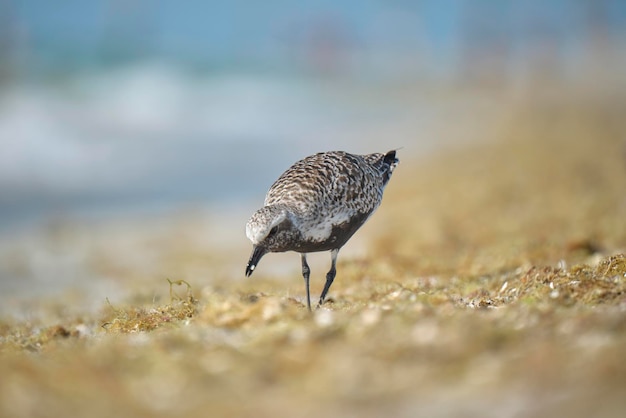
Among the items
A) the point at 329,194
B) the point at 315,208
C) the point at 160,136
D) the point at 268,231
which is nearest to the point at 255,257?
the point at 268,231

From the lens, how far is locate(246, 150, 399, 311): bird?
6707 mm

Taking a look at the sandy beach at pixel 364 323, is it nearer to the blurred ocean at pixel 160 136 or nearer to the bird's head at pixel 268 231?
the bird's head at pixel 268 231

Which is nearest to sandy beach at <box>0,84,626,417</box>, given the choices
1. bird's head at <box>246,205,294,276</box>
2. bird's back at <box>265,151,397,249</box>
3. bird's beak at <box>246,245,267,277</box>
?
bird's beak at <box>246,245,267,277</box>

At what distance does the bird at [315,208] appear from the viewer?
264 inches

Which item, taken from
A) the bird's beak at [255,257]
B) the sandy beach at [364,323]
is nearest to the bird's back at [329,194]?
the bird's beak at [255,257]

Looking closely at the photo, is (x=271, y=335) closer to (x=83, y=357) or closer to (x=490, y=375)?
(x=83, y=357)

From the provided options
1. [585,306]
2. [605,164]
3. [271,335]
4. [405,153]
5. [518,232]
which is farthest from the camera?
[405,153]

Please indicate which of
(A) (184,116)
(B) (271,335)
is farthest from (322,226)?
(A) (184,116)

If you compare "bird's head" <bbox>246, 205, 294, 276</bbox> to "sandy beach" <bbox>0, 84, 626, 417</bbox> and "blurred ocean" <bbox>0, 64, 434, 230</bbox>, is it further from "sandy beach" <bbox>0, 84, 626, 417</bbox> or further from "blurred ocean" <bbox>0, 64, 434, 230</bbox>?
Answer: "blurred ocean" <bbox>0, 64, 434, 230</bbox>

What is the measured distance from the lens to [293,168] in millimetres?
7852

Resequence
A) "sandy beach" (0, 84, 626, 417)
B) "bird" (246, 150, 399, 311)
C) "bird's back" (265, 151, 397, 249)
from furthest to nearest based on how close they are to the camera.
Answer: "bird's back" (265, 151, 397, 249) → "bird" (246, 150, 399, 311) → "sandy beach" (0, 84, 626, 417)

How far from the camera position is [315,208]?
23.3 feet

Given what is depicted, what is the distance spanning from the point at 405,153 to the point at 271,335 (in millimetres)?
22481

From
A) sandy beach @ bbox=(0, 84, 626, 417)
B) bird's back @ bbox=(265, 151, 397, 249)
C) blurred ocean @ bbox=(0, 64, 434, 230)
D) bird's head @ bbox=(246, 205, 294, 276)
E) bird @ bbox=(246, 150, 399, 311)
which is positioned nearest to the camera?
sandy beach @ bbox=(0, 84, 626, 417)
